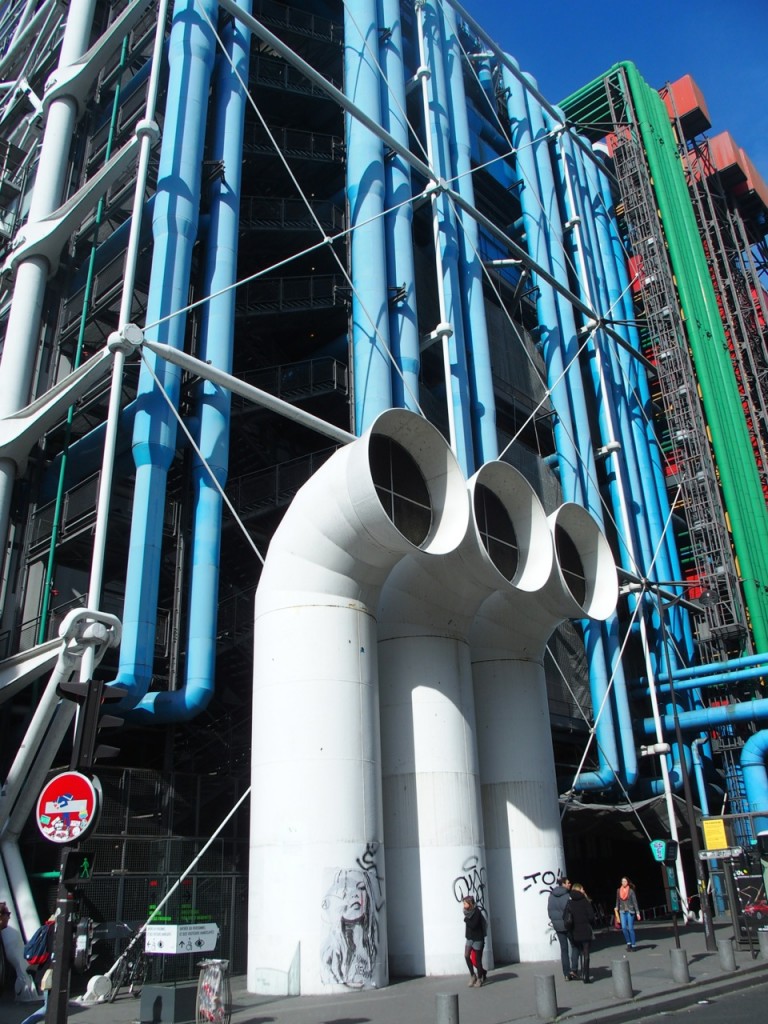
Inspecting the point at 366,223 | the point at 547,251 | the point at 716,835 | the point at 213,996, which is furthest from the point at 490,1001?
the point at 547,251

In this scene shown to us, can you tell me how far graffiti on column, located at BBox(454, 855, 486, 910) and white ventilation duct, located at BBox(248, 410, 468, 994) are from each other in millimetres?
1714

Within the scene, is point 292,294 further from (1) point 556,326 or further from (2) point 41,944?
(2) point 41,944

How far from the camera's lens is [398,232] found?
86.5ft

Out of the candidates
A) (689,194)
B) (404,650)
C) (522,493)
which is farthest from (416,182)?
(689,194)

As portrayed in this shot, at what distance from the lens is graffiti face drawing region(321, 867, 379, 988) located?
512 inches

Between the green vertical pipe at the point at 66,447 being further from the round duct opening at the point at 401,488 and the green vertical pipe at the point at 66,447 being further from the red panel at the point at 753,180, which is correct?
the red panel at the point at 753,180

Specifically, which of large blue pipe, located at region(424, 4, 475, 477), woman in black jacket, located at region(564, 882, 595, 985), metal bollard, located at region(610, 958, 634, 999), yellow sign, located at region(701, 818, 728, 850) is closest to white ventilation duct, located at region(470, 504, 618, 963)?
woman in black jacket, located at region(564, 882, 595, 985)

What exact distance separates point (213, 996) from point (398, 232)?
21719 mm

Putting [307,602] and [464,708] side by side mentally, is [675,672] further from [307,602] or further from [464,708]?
[307,602]

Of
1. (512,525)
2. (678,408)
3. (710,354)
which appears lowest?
(512,525)

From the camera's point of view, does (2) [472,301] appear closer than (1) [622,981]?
No

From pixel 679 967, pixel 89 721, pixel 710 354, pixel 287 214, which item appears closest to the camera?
pixel 89 721

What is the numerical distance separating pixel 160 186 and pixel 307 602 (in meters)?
11.6

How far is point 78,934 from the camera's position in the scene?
42.4 ft
